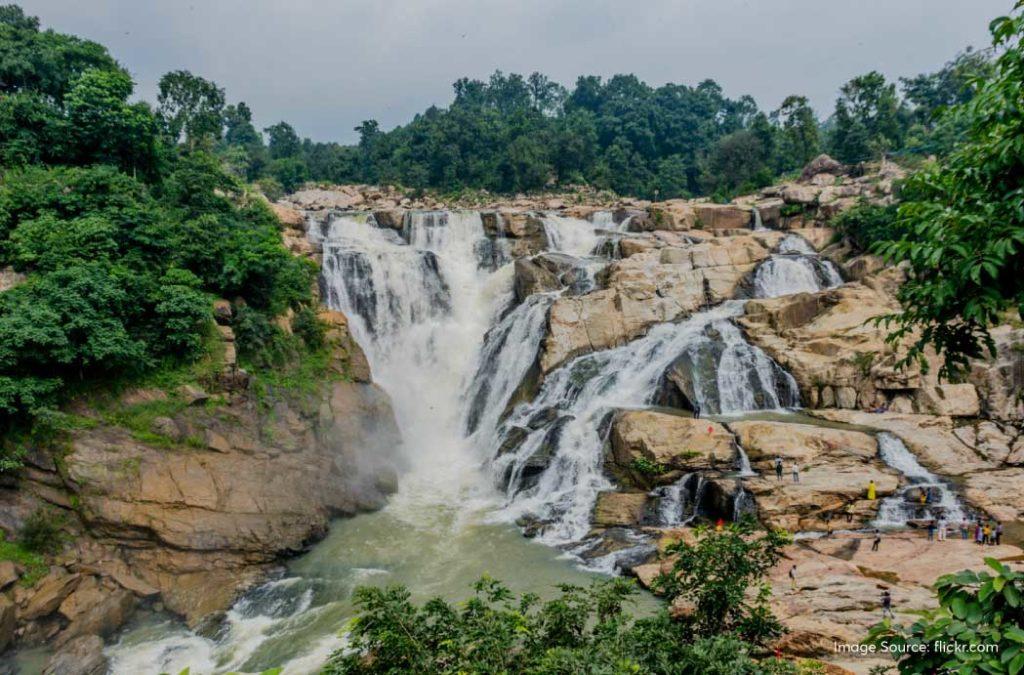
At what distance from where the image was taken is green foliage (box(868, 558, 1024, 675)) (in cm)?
255

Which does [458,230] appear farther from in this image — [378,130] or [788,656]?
[378,130]

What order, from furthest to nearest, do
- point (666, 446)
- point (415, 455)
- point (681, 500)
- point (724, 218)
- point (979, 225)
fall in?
point (724, 218) < point (415, 455) < point (666, 446) < point (681, 500) < point (979, 225)

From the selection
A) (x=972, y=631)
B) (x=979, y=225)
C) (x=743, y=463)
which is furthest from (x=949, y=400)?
(x=972, y=631)

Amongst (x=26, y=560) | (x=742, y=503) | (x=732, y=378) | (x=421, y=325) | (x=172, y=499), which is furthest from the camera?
(x=421, y=325)

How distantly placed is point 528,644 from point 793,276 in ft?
76.4

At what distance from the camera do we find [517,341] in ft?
71.8

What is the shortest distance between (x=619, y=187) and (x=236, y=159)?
31.8m

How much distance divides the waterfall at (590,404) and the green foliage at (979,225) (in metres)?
11.1

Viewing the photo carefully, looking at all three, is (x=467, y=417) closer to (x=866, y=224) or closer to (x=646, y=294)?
(x=646, y=294)

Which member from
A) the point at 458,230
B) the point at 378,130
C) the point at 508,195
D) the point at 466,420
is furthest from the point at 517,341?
the point at 378,130

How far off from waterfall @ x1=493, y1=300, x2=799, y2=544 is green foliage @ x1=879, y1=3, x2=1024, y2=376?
1111 centimetres

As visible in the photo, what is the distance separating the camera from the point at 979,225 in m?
3.62

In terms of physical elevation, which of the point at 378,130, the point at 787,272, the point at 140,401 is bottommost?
the point at 140,401

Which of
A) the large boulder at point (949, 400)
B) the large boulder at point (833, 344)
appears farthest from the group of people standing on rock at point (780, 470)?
the large boulder at point (949, 400)
